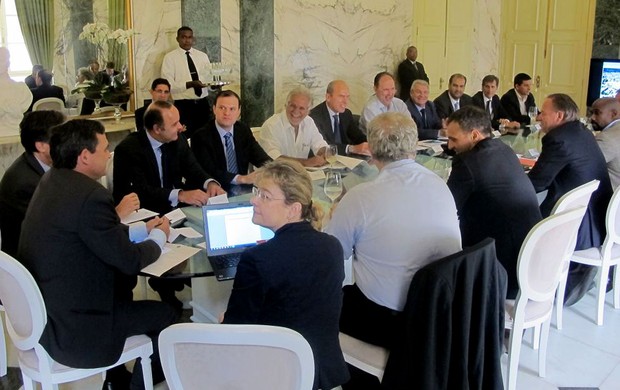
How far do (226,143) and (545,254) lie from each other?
6.76 feet

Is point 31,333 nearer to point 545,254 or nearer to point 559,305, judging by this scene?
point 545,254

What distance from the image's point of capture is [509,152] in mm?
2818

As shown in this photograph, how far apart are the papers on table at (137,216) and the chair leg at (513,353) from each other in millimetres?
1631

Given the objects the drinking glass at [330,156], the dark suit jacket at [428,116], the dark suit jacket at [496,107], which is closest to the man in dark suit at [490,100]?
the dark suit jacket at [496,107]

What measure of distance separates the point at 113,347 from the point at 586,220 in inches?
98.0

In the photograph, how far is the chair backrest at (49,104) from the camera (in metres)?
5.28

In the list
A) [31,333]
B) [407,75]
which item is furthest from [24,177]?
[407,75]

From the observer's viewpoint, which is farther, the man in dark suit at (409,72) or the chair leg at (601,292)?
the man in dark suit at (409,72)

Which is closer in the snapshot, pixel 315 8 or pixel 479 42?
pixel 315 8

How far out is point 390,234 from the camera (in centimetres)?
218

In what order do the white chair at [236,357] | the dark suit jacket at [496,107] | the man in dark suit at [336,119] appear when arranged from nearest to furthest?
the white chair at [236,357] → the man in dark suit at [336,119] → the dark suit jacket at [496,107]

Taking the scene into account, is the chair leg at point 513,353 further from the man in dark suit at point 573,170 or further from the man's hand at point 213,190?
the man's hand at point 213,190

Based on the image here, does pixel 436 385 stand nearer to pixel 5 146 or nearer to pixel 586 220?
pixel 586 220

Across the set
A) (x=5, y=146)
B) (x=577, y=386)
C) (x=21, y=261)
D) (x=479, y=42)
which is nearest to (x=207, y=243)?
(x=21, y=261)
